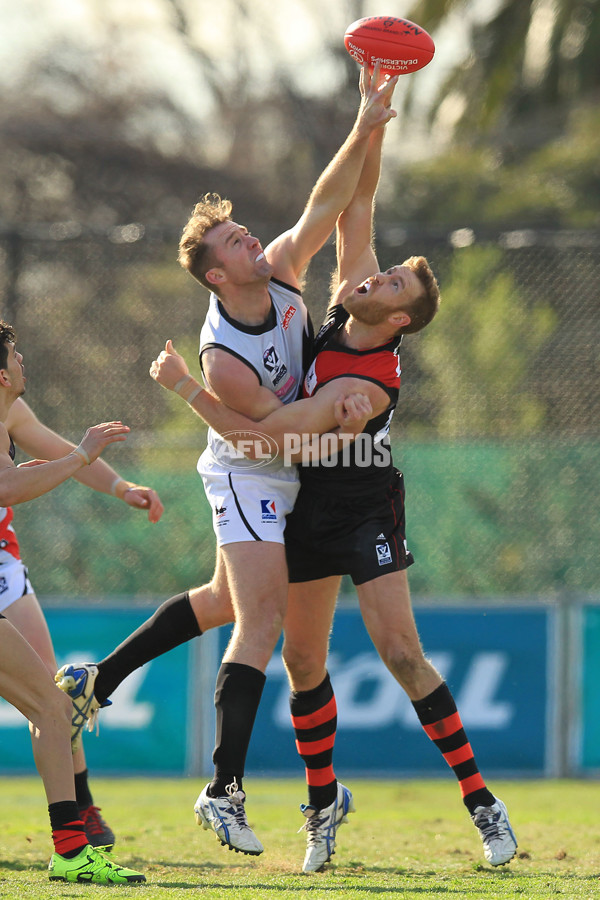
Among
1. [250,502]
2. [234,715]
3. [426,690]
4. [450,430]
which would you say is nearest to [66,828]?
[234,715]

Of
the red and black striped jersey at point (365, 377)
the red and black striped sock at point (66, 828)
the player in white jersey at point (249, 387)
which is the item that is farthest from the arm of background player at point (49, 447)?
the red and black striped sock at point (66, 828)

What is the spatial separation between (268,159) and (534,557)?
10.9 metres

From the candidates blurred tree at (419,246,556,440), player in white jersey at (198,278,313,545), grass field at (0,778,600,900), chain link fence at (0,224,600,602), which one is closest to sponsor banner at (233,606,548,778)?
grass field at (0,778,600,900)

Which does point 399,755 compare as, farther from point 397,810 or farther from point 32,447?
point 32,447

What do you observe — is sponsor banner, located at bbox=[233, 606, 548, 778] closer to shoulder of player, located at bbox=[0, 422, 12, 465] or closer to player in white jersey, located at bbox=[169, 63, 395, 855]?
player in white jersey, located at bbox=[169, 63, 395, 855]

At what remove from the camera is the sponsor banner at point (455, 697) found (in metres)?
8.84

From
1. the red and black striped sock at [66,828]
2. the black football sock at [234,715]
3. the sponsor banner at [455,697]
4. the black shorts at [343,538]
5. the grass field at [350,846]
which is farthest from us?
the sponsor banner at [455,697]

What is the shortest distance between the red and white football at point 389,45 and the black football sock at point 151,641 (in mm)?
2369

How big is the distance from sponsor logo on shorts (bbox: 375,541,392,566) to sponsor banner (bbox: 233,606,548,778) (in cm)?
424

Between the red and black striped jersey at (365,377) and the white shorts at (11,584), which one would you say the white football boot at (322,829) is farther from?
the white shorts at (11,584)

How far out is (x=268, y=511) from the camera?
4621mm

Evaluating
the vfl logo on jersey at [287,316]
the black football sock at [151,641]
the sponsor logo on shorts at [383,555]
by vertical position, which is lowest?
the black football sock at [151,641]

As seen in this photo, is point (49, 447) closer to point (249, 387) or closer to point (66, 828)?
point (249, 387)

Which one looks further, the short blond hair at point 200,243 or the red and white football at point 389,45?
the red and white football at point 389,45
